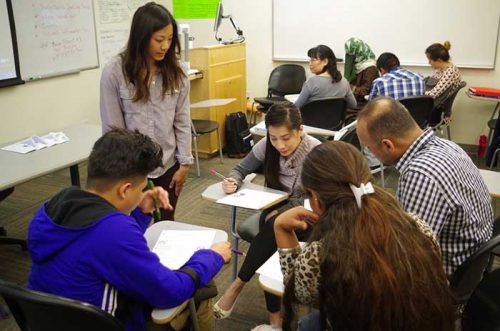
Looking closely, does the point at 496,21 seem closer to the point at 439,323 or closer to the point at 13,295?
the point at 439,323

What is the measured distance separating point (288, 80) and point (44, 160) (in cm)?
357

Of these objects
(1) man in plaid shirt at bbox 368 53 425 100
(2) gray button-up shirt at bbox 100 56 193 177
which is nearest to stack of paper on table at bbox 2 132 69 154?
(2) gray button-up shirt at bbox 100 56 193 177

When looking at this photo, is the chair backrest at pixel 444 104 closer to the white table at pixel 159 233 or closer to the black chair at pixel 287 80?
the black chair at pixel 287 80

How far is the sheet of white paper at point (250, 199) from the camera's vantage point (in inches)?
80.9

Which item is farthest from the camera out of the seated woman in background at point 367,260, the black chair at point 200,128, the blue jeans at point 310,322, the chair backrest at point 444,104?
the chair backrest at point 444,104

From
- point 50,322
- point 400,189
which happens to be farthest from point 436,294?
point 50,322

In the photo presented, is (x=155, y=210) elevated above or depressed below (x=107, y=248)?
below

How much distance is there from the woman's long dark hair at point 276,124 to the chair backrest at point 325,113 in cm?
156

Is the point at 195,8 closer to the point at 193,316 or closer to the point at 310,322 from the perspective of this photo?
the point at 193,316

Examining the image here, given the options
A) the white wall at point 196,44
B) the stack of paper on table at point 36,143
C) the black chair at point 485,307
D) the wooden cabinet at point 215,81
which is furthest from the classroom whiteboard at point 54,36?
the black chair at point 485,307

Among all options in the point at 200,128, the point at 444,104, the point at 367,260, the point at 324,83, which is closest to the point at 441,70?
the point at 444,104

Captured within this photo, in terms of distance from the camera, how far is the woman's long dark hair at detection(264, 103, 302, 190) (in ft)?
7.28

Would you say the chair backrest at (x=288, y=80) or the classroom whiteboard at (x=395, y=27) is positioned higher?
the classroom whiteboard at (x=395, y=27)

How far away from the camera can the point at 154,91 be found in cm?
210
